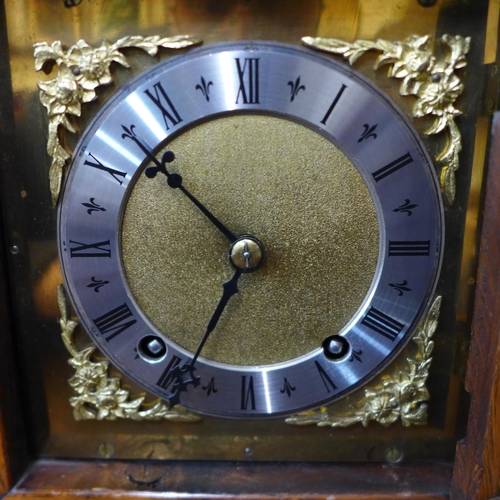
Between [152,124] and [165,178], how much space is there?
0.26 feet

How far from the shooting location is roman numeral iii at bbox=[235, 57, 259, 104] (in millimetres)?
686

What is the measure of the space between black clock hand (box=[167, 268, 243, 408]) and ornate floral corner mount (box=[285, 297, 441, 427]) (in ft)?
0.62

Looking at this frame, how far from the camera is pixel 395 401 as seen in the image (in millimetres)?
775

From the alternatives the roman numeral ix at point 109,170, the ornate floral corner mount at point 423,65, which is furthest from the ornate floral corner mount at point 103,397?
the ornate floral corner mount at point 423,65

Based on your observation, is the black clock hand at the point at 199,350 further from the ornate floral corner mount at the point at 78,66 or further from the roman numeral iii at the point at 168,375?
the ornate floral corner mount at the point at 78,66

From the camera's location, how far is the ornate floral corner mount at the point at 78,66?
689 millimetres

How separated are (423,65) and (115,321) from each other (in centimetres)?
60

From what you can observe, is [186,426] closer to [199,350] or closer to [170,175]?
[199,350]

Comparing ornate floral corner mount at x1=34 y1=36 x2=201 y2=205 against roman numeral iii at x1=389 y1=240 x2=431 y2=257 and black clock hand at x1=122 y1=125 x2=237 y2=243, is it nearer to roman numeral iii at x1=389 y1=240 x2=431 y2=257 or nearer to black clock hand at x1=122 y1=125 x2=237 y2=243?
black clock hand at x1=122 y1=125 x2=237 y2=243

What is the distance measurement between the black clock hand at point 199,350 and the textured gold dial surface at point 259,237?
0.03m

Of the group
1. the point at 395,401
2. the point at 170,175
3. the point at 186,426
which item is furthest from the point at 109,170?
the point at 395,401

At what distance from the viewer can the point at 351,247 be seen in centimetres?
73

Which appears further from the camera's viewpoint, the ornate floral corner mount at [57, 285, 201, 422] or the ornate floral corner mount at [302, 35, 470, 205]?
the ornate floral corner mount at [57, 285, 201, 422]

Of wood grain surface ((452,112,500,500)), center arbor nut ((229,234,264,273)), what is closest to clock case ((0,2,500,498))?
wood grain surface ((452,112,500,500))
